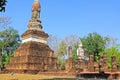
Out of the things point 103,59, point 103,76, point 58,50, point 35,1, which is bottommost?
point 103,76

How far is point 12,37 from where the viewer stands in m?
61.3

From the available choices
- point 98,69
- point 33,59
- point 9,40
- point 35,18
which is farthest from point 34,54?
point 9,40

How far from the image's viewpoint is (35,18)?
140 feet

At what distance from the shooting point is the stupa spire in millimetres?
41531

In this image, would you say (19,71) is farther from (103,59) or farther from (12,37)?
(12,37)

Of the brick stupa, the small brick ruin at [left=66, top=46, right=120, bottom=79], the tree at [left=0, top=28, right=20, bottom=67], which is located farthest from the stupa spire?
the tree at [left=0, top=28, right=20, bottom=67]

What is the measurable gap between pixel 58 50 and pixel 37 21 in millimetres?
20758

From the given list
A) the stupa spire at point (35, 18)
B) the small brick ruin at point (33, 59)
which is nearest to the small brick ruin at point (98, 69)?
the small brick ruin at point (33, 59)

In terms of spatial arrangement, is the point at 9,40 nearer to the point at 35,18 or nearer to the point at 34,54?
the point at 35,18

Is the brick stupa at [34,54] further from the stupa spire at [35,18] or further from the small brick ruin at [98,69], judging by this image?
the small brick ruin at [98,69]

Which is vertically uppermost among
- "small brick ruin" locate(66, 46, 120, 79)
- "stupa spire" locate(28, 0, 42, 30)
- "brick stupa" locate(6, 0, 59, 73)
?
"stupa spire" locate(28, 0, 42, 30)

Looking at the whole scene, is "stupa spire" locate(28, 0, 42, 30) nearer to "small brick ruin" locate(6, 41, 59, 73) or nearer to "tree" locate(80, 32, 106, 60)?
"small brick ruin" locate(6, 41, 59, 73)

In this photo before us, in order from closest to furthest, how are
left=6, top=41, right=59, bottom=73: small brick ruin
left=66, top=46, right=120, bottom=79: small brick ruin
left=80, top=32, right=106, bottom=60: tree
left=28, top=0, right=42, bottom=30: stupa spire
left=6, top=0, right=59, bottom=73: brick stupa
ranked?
left=66, top=46, right=120, bottom=79: small brick ruin, left=6, top=41, right=59, bottom=73: small brick ruin, left=6, top=0, right=59, bottom=73: brick stupa, left=28, top=0, right=42, bottom=30: stupa spire, left=80, top=32, right=106, bottom=60: tree

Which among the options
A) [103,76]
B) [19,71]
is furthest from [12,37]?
[103,76]
